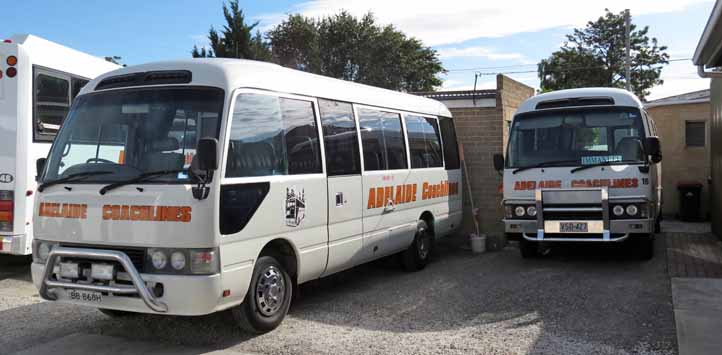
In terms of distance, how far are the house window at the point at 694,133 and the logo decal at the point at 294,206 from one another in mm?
13979

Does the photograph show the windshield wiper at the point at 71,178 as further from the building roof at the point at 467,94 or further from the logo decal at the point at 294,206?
the building roof at the point at 467,94

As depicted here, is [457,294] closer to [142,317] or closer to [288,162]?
[288,162]

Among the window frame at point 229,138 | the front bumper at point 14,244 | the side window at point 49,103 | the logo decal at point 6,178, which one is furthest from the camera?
the side window at point 49,103

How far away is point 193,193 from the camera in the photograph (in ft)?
17.8

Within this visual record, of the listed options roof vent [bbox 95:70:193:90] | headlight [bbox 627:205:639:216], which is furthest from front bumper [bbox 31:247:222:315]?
headlight [bbox 627:205:639:216]

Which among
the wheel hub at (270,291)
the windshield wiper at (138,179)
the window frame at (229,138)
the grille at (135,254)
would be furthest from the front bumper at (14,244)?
the window frame at (229,138)

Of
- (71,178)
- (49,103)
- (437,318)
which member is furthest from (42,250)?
(437,318)

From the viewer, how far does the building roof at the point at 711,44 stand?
7.71m

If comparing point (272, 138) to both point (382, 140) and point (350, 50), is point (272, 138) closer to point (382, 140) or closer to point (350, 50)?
point (382, 140)

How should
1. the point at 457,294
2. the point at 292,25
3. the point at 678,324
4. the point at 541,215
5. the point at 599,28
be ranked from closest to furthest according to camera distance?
the point at 678,324
the point at 457,294
the point at 541,215
the point at 292,25
the point at 599,28

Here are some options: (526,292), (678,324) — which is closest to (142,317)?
(526,292)

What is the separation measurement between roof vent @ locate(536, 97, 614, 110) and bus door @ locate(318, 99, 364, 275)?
135 inches

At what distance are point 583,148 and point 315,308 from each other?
4.60 meters

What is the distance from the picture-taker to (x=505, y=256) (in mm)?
10648
